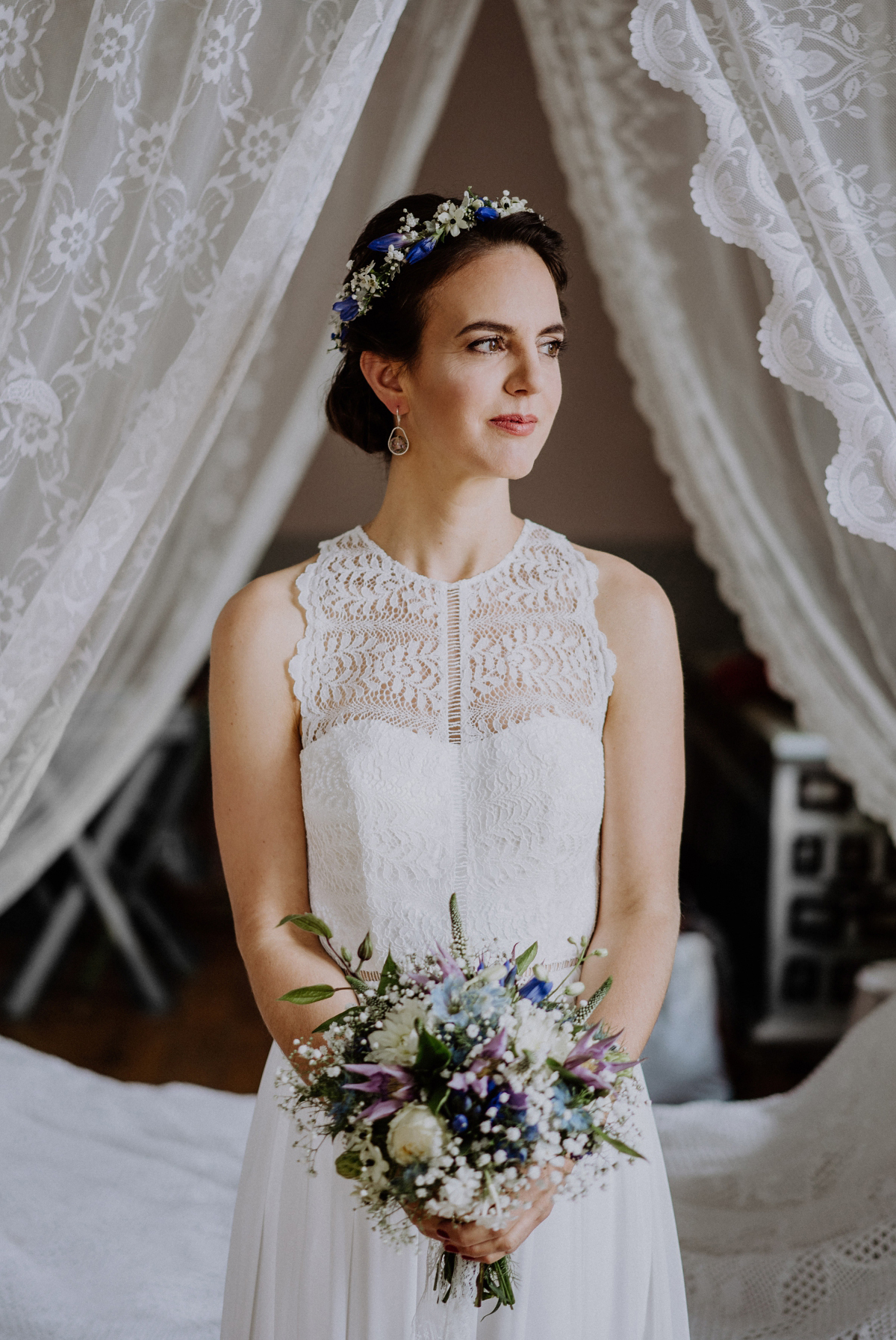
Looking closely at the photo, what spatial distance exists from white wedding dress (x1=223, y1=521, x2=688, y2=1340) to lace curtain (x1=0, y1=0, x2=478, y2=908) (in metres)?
0.29

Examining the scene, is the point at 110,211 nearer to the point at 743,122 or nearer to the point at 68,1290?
the point at 743,122

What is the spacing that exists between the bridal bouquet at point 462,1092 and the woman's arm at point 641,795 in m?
0.29

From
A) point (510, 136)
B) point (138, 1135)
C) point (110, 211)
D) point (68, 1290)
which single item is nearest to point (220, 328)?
point (110, 211)

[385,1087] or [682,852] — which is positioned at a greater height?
[682,852]

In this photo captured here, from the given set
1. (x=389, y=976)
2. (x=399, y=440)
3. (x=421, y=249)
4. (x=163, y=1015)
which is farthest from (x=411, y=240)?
(x=163, y=1015)

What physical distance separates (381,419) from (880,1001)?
73.2 inches

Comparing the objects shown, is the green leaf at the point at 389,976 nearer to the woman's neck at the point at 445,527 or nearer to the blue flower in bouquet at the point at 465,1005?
the blue flower in bouquet at the point at 465,1005

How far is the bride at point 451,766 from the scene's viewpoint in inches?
59.1

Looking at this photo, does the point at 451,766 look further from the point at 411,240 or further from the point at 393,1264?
the point at 411,240

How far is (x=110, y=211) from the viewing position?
154 cm

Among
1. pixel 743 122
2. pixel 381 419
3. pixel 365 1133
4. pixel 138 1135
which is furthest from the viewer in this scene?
pixel 138 1135

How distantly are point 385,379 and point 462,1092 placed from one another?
100 cm

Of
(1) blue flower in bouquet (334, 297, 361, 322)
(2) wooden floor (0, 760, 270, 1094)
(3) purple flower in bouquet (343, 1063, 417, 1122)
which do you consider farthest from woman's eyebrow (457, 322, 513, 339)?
(2) wooden floor (0, 760, 270, 1094)

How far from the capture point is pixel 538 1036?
116cm
